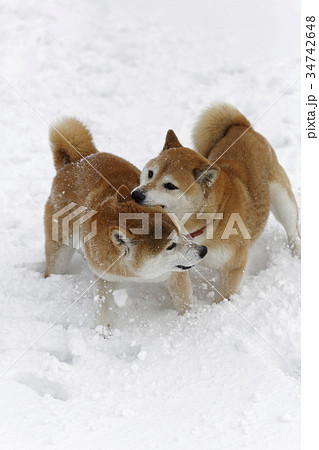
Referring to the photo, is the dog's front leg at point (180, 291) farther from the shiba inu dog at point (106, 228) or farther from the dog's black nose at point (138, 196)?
the dog's black nose at point (138, 196)

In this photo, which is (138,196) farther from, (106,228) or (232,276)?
(232,276)

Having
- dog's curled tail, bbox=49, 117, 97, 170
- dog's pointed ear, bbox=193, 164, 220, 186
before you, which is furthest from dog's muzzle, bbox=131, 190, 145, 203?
dog's curled tail, bbox=49, 117, 97, 170

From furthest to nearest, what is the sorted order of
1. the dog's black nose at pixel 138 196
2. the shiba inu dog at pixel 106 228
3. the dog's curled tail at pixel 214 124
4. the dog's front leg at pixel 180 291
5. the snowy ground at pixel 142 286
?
the dog's curled tail at pixel 214 124 < the dog's front leg at pixel 180 291 < the dog's black nose at pixel 138 196 < the shiba inu dog at pixel 106 228 < the snowy ground at pixel 142 286

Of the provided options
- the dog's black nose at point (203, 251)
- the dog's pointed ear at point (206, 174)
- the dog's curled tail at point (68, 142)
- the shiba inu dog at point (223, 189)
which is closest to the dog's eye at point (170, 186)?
the shiba inu dog at point (223, 189)

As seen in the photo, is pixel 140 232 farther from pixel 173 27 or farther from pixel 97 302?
pixel 173 27

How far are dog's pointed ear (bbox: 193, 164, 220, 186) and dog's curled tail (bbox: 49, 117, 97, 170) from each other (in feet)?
3.87

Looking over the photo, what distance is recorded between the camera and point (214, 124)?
4621mm

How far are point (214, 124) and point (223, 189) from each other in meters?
1.00

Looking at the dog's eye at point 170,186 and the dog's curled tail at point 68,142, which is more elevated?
the dog's curled tail at point 68,142

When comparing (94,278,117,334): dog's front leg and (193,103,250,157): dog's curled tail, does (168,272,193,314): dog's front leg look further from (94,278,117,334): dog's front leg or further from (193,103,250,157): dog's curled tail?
(193,103,250,157): dog's curled tail

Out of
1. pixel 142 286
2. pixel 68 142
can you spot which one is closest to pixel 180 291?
pixel 142 286

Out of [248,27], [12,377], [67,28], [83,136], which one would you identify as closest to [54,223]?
[83,136]

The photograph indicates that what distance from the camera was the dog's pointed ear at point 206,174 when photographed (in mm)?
3648

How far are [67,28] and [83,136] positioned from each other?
4631 mm
